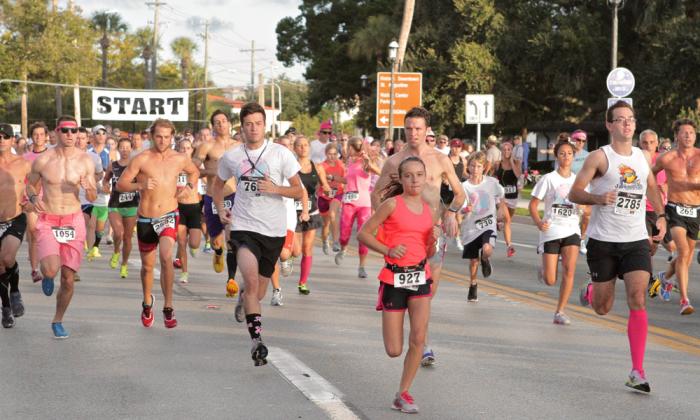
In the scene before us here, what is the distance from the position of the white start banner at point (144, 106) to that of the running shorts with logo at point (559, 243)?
27570mm

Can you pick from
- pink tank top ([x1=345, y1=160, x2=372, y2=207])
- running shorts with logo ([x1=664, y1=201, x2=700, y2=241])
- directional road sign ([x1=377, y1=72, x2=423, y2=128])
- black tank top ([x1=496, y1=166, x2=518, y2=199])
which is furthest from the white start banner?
running shorts with logo ([x1=664, y1=201, x2=700, y2=241])

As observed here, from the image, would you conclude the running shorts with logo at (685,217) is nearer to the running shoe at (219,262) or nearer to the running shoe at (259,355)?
the running shoe at (219,262)

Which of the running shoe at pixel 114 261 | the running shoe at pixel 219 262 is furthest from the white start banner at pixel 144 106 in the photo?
Answer: the running shoe at pixel 219 262

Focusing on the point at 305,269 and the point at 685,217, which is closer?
the point at 685,217

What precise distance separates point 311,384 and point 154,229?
3213 millimetres

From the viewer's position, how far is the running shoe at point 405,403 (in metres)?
6.66

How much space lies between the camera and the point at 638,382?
24.0ft

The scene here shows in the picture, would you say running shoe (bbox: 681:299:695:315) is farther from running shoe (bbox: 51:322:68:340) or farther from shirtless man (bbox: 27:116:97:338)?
running shoe (bbox: 51:322:68:340)

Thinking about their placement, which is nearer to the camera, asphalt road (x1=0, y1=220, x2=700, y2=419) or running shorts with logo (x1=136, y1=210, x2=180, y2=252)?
asphalt road (x1=0, y1=220, x2=700, y2=419)

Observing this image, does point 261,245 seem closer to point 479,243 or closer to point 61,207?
point 61,207

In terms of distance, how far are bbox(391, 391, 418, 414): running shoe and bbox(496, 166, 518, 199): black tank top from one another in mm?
13174

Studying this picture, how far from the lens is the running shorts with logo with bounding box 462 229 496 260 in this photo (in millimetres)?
12391

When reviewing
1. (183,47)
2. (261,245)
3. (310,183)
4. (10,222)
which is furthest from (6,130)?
(183,47)

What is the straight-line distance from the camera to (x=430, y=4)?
1993 inches
